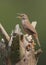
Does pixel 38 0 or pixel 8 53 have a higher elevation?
pixel 38 0

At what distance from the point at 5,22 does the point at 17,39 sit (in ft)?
2.72

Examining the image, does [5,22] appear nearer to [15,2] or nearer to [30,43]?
[15,2]

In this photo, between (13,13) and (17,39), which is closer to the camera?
(17,39)

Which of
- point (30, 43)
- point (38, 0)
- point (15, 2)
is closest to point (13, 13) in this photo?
point (15, 2)

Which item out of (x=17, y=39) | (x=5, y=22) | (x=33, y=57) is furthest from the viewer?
(x=5, y=22)

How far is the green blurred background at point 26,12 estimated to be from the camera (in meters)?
2.21

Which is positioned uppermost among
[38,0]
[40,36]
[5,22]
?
[38,0]

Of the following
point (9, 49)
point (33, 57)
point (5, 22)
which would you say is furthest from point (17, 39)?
point (5, 22)

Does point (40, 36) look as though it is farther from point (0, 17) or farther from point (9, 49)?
point (9, 49)

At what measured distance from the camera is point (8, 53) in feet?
4.76

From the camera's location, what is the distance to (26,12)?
2209 millimetres

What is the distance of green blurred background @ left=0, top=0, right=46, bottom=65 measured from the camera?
221 cm

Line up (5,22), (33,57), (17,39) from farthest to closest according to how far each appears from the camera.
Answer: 1. (5,22)
2. (33,57)
3. (17,39)

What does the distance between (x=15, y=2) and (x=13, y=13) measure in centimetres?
9
